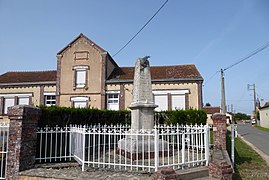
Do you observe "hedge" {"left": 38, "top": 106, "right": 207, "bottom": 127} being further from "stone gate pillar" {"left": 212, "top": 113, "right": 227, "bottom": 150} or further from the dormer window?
the dormer window

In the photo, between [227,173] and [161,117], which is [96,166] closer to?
[227,173]

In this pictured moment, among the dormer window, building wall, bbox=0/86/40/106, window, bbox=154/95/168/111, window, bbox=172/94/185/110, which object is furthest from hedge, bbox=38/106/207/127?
building wall, bbox=0/86/40/106

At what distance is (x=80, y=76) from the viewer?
2256 cm

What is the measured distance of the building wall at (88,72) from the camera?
2211 centimetres

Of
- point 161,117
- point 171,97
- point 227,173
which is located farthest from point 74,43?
point 227,173

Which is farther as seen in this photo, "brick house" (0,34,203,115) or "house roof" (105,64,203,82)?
"house roof" (105,64,203,82)

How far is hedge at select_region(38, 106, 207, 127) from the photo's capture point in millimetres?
8102

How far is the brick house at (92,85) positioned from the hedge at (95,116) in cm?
654

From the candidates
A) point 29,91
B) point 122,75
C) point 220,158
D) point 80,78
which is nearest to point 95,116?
point 220,158

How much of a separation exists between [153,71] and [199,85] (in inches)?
212

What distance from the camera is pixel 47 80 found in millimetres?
23391

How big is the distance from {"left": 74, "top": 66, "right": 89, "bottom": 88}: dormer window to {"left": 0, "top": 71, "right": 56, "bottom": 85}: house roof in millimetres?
2506

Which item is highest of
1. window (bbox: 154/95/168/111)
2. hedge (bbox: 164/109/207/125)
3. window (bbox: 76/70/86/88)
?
window (bbox: 76/70/86/88)

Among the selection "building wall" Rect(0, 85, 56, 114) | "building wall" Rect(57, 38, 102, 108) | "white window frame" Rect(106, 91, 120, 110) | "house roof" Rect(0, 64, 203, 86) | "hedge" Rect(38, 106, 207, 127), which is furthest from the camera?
"building wall" Rect(0, 85, 56, 114)
